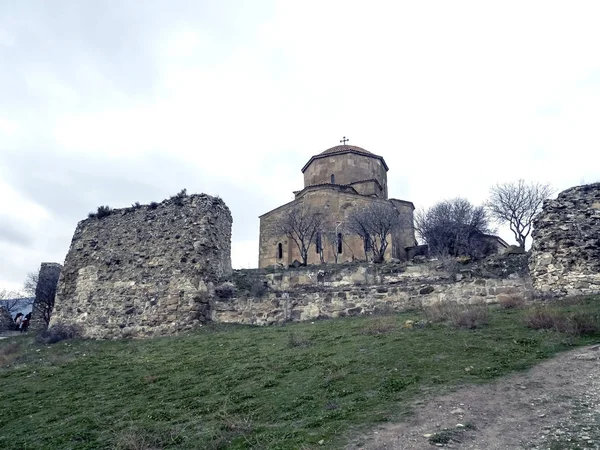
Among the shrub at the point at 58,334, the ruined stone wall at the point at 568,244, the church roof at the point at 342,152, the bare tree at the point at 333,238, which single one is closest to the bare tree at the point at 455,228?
the bare tree at the point at 333,238

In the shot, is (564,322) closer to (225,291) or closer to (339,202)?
(225,291)

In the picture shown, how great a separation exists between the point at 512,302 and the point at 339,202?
1767 cm

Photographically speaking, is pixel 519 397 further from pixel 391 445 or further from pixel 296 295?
pixel 296 295

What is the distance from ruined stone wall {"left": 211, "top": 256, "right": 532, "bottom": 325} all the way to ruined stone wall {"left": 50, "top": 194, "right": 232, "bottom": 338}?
101 cm

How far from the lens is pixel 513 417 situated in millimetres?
5383

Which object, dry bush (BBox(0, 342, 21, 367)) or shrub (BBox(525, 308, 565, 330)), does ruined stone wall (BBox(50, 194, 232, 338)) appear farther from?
shrub (BBox(525, 308, 565, 330))

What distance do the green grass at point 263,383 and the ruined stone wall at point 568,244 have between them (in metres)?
1.10

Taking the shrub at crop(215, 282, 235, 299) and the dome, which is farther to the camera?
the dome

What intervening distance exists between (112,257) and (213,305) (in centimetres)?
378

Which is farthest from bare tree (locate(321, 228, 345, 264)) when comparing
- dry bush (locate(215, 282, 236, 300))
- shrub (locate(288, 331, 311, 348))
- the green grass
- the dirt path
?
the dirt path

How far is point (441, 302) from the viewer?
494 inches

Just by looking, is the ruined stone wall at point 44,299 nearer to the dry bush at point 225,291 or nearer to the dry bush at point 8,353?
the dry bush at point 8,353

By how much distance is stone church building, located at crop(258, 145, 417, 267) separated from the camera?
27.5m

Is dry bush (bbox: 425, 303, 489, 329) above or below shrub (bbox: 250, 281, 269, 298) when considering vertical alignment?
below
